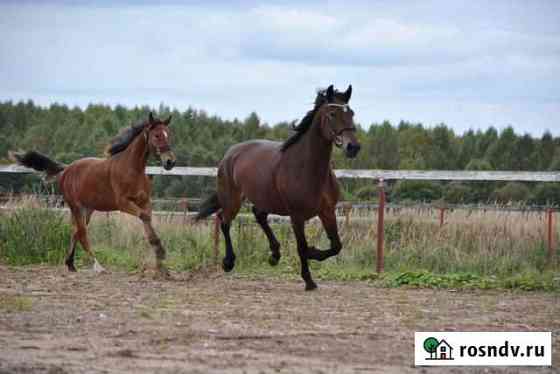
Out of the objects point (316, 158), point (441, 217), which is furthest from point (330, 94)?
point (441, 217)

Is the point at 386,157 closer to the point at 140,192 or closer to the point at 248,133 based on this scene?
the point at 248,133

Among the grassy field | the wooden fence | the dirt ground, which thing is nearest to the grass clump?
the grassy field

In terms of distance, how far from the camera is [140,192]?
1409 cm

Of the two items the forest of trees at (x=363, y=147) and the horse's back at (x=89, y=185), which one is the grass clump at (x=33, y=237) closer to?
the horse's back at (x=89, y=185)

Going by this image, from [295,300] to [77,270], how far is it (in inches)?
206

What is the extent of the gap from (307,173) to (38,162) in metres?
6.19

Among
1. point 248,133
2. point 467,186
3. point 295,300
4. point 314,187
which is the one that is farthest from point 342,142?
point 248,133

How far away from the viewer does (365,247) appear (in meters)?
15.3

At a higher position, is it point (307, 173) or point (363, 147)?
point (363, 147)

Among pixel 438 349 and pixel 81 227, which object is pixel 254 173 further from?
pixel 438 349

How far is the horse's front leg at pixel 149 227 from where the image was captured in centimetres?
1368

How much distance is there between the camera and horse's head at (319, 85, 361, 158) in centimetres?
1147

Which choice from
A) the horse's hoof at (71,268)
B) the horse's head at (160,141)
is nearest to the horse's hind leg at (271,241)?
the horse's head at (160,141)

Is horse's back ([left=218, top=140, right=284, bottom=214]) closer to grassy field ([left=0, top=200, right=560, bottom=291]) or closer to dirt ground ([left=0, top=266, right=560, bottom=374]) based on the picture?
dirt ground ([left=0, top=266, right=560, bottom=374])
